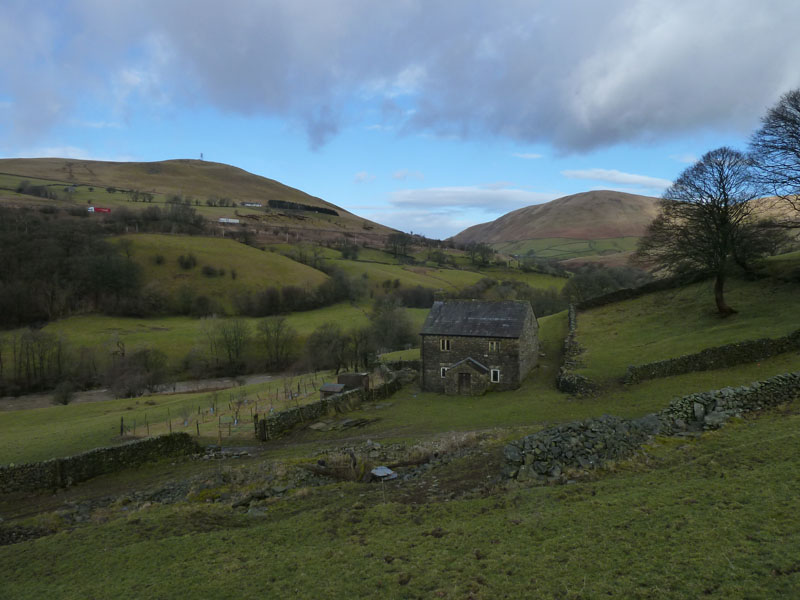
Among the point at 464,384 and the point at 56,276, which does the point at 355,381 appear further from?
the point at 56,276

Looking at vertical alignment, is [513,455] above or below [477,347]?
below

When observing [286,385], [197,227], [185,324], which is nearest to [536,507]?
[286,385]

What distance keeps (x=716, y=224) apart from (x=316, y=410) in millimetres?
35650

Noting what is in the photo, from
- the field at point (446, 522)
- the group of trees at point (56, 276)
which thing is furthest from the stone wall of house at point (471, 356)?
the group of trees at point (56, 276)

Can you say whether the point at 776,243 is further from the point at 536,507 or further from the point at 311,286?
the point at 311,286

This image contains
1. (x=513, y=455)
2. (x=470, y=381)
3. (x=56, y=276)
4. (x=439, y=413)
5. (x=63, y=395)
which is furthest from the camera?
(x=56, y=276)

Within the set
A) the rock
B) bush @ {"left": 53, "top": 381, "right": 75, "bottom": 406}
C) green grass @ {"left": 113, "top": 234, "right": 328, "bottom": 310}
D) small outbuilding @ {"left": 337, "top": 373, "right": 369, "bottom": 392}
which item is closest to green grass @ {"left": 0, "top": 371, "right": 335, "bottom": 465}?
small outbuilding @ {"left": 337, "top": 373, "right": 369, "bottom": 392}

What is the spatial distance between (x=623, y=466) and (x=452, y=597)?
832 cm

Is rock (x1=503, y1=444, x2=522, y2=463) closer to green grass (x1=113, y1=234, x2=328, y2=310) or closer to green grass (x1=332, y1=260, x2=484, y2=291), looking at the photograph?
green grass (x1=113, y1=234, x2=328, y2=310)

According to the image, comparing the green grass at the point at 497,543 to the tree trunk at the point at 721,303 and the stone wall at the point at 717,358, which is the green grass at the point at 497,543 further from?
the tree trunk at the point at 721,303

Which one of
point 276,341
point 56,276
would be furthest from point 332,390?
point 56,276

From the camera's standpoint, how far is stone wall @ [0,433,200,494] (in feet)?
72.3

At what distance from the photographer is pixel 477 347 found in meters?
41.3

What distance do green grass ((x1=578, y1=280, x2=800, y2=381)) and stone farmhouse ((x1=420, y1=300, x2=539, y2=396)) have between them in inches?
219
